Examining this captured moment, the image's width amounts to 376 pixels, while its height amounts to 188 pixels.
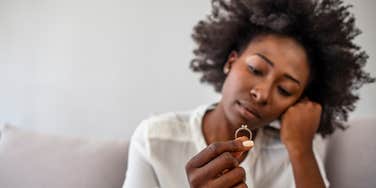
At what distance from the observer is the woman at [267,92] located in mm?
1034

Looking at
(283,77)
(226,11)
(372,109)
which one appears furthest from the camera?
(372,109)

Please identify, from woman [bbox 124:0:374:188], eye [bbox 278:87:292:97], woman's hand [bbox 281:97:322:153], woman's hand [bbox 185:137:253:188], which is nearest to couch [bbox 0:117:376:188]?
woman [bbox 124:0:374:188]

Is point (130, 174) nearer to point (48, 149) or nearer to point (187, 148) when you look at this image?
point (187, 148)

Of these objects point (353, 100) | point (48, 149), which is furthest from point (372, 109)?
point (48, 149)

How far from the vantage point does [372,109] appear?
162 cm

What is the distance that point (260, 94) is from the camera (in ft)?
3.29

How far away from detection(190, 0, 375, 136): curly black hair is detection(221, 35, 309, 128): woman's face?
5 cm

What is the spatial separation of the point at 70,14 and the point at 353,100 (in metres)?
1.01

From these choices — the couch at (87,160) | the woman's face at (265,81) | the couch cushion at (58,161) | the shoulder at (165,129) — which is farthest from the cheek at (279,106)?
the couch cushion at (58,161)

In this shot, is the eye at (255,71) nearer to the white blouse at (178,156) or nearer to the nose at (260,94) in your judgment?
the nose at (260,94)

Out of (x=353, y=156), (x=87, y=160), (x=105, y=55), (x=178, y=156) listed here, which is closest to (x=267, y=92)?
(x=178, y=156)

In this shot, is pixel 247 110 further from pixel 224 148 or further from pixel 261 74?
pixel 224 148

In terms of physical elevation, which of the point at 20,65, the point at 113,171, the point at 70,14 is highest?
the point at 70,14

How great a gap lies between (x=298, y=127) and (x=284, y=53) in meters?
0.19
